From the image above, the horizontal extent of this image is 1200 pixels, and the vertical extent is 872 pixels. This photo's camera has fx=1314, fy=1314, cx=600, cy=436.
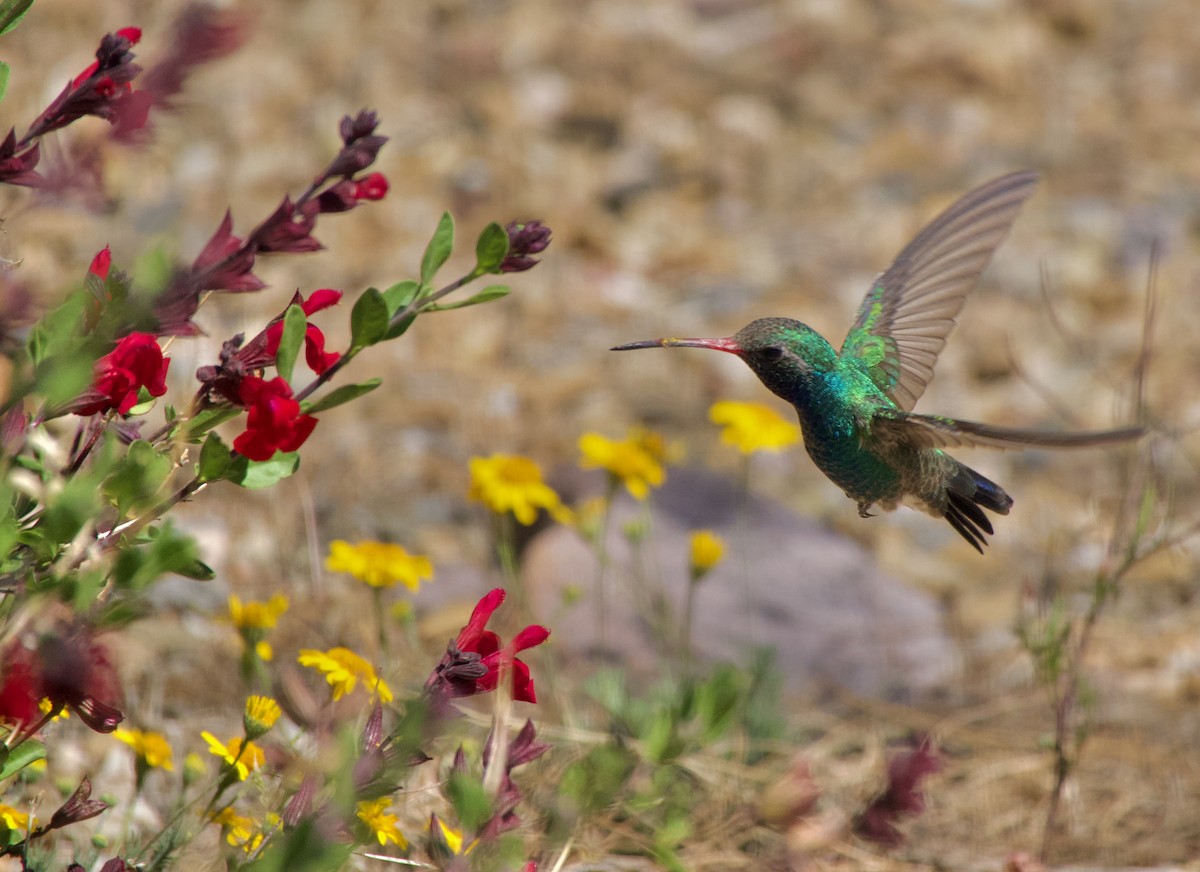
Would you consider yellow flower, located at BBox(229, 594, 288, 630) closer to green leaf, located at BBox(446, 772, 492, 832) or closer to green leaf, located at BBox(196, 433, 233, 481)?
green leaf, located at BBox(196, 433, 233, 481)

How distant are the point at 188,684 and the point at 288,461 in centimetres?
212

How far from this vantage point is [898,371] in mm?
3111

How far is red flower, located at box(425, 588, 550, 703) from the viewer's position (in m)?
1.62

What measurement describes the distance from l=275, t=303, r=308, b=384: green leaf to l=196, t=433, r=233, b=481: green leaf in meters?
0.12

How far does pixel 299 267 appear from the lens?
6422 millimetres

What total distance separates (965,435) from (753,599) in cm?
269

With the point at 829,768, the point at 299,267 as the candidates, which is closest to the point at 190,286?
the point at 829,768

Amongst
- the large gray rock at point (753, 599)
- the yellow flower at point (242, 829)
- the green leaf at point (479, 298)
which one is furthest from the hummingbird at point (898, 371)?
the large gray rock at point (753, 599)

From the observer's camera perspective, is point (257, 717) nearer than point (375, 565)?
Yes

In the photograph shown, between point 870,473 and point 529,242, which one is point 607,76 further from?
point 529,242

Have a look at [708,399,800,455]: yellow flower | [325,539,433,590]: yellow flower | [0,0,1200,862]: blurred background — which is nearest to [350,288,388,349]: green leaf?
[325,539,433,590]: yellow flower

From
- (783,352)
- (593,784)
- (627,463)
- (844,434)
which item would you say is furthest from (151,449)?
(627,463)

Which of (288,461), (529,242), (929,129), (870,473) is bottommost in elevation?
(929,129)

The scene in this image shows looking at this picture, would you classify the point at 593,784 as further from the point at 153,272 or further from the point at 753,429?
the point at 753,429
